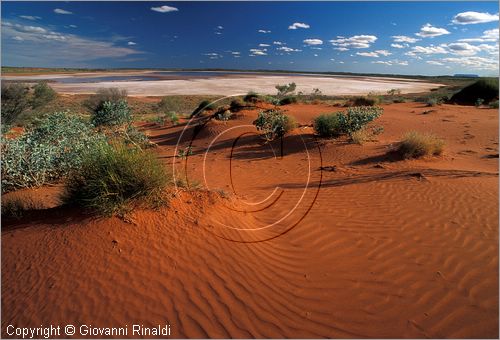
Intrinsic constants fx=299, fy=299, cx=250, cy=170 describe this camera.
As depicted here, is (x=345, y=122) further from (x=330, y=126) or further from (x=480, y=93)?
(x=480, y=93)

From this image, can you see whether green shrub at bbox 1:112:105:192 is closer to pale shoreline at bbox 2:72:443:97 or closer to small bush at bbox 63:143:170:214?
small bush at bbox 63:143:170:214

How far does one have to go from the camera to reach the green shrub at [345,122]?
11.7 m

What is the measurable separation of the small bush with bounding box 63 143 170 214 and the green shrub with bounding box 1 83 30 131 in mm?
18152

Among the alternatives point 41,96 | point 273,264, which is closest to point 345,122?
point 273,264

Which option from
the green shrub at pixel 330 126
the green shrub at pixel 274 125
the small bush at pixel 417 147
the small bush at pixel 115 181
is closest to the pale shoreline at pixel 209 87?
the green shrub at pixel 274 125

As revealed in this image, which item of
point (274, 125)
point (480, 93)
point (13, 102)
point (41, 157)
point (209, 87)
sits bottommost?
point (41, 157)

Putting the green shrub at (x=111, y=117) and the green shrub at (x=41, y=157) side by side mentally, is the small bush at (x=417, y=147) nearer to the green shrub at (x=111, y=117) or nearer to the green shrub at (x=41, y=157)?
the green shrub at (x=41, y=157)

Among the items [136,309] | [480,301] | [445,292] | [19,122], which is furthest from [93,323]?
[19,122]

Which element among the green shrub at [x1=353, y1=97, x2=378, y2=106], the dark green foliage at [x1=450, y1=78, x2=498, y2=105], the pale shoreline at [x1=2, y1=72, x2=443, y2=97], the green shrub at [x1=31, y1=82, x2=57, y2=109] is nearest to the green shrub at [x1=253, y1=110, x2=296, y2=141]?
the green shrub at [x1=353, y1=97, x2=378, y2=106]

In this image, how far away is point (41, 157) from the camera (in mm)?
7023

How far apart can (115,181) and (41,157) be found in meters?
3.87

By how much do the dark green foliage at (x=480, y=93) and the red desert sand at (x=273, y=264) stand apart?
2557cm

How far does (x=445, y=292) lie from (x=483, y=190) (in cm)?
401

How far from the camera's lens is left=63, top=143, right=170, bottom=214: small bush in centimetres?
455
